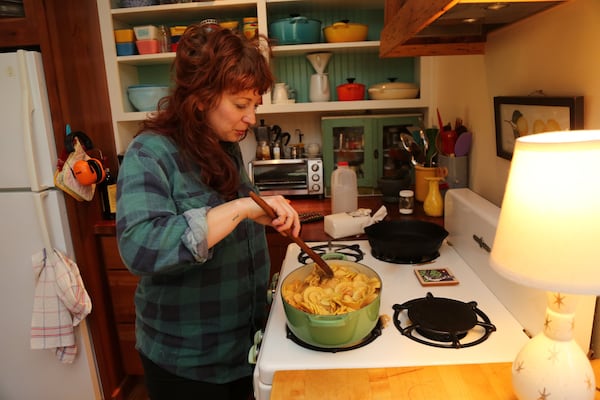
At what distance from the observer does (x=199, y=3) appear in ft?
7.57

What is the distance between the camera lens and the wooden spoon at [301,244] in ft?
3.36

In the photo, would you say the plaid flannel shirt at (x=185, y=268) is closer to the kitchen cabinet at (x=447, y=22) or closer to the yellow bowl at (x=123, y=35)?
the kitchen cabinet at (x=447, y=22)

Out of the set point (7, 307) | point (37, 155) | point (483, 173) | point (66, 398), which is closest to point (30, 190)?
point (37, 155)

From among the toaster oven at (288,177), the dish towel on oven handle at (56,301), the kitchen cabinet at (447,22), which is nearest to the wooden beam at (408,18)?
the kitchen cabinet at (447,22)

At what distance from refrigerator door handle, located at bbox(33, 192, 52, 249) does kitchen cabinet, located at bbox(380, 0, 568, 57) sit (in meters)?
1.52

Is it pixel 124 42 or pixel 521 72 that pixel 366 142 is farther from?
pixel 124 42

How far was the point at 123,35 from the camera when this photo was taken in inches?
94.5

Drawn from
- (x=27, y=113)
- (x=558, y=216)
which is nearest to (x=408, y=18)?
(x=558, y=216)

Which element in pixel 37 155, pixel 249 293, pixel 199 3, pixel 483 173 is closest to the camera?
pixel 249 293

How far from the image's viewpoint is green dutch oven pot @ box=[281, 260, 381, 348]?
0.94 m

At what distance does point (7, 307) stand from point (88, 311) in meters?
0.36

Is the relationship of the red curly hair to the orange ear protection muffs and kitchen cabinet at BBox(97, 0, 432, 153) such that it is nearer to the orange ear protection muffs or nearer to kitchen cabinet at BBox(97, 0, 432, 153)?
the orange ear protection muffs

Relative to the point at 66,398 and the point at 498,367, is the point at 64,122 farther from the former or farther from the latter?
the point at 498,367

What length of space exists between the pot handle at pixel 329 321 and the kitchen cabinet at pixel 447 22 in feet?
2.14
